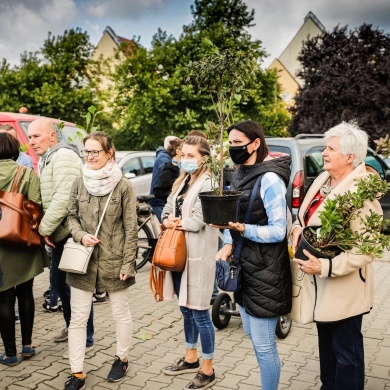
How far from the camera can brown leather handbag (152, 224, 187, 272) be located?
12.0 ft

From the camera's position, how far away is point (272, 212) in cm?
293

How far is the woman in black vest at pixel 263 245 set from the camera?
9.62 feet

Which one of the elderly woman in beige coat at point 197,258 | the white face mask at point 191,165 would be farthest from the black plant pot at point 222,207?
the white face mask at point 191,165

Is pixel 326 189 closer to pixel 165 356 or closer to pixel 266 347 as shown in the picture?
pixel 266 347

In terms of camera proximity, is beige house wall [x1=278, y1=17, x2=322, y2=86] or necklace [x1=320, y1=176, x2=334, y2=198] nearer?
necklace [x1=320, y1=176, x2=334, y2=198]

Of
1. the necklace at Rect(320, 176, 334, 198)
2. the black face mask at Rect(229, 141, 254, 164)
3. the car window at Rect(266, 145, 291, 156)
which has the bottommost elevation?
the necklace at Rect(320, 176, 334, 198)

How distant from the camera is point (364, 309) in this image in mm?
2865

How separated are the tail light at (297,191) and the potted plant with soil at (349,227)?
4.67 meters

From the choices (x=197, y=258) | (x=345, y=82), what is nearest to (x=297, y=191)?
(x=197, y=258)

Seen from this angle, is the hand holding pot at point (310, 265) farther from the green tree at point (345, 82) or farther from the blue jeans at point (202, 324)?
the green tree at point (345, 82)

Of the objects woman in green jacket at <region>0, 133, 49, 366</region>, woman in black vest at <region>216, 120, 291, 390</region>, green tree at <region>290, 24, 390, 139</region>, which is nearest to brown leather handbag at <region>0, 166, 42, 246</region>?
woman in green jacket at <region>0, 133, 49, 366</region>

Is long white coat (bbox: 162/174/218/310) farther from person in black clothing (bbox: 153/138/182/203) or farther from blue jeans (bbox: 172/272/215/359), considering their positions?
person in black clothing (bbox: 153/138/182/203)

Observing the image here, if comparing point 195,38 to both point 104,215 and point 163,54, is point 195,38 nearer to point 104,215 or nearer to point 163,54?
point 163,54

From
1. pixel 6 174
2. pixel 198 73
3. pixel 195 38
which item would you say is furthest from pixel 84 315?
pixel 195 38
